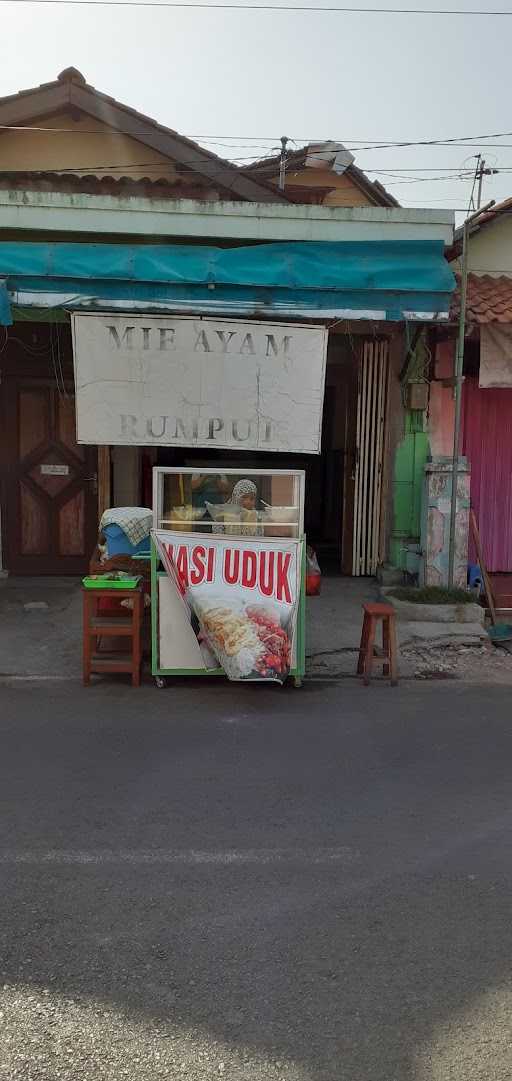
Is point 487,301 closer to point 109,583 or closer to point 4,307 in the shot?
point 4,307

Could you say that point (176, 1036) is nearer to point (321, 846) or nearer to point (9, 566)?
point (321, 846)

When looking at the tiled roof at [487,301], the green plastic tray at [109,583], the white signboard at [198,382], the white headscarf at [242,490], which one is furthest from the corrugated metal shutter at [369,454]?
the green plastic tray at [109,583]

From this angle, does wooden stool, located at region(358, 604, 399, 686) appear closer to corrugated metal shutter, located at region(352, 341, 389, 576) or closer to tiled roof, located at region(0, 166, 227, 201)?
corrugated metal shutter, located at region(352, 341, 389, 576)

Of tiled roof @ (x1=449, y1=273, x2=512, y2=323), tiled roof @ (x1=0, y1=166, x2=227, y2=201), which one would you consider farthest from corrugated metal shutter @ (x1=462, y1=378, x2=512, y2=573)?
tiled roof @ (x1=0, y1=166, x2=227, y2=201)

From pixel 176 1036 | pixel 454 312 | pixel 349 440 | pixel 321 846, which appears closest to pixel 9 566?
pixel 349 440

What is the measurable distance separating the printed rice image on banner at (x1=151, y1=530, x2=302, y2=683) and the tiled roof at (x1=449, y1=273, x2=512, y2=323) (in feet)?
12.7

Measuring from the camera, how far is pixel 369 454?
1060 cm

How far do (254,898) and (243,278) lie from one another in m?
6.22

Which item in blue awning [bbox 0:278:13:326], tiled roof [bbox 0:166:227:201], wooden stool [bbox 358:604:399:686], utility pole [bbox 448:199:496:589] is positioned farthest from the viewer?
tiled roof [bbox 0:166:227:201]

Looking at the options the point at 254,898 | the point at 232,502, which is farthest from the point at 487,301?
the point at 254,898

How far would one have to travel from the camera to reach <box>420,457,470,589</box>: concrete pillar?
9.21 meters

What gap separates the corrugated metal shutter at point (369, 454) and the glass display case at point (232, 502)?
12.8 feet

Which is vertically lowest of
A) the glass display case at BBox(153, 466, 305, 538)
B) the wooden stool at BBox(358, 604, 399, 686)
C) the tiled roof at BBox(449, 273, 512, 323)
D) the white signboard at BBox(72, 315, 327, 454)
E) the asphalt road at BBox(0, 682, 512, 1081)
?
the asphalt road at BBox(0, 682, 512, 1081)

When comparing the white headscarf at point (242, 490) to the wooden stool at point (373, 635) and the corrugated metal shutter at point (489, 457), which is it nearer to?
the wooden stool at point (373, 635)
